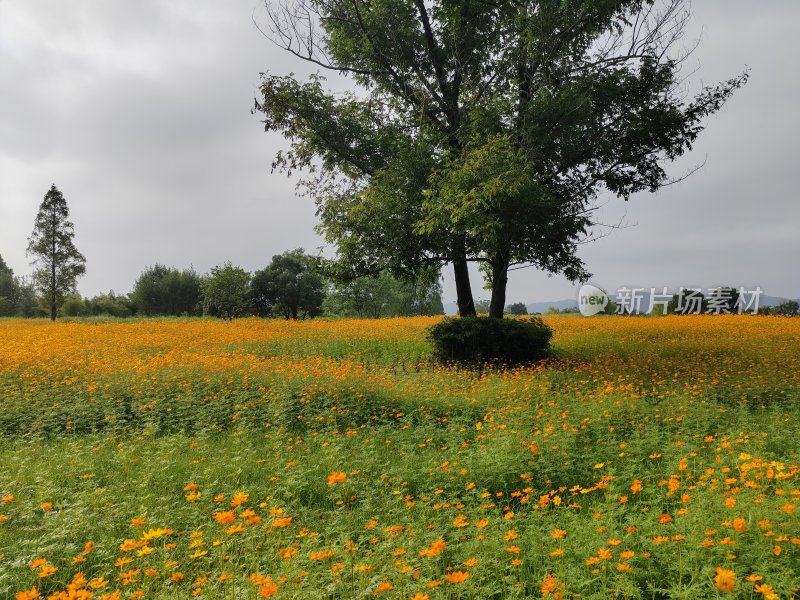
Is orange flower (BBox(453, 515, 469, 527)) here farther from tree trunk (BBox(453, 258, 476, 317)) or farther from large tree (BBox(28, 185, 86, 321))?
large tree (BBox(28, 185, 86, 321))

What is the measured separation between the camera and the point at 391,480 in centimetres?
518

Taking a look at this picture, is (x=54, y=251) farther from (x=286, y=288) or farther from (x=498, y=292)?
(x=498, y=292)

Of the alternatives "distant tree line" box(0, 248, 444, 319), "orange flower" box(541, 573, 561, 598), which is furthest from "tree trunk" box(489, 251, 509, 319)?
"distant tree line" box(0, 248, 444, 319)

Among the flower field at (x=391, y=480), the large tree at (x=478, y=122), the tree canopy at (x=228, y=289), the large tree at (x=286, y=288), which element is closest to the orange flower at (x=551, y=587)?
the flower field at (x=391, y=480)

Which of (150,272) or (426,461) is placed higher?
(150,272)

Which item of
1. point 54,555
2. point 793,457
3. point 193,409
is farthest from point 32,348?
point 793,457

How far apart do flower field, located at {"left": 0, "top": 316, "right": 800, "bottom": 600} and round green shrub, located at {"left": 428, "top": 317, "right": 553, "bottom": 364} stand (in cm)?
123

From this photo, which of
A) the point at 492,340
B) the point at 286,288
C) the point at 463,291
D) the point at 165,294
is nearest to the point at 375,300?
the point at 286,288

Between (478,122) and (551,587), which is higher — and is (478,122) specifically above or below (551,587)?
above

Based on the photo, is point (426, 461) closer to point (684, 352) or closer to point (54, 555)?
point (54, 555)

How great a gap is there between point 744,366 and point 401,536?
12.0 metres

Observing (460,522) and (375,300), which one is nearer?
(460,522)

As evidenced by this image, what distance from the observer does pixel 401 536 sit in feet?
12.8

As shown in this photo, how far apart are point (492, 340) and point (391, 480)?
8951 mm
